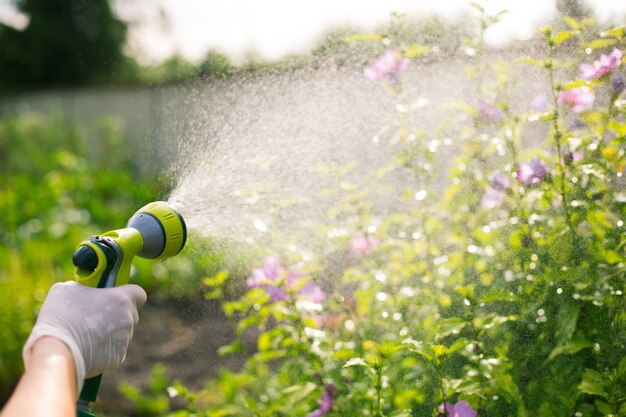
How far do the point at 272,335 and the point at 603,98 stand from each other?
42.3 inches

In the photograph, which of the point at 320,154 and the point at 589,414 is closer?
the point at 589,414

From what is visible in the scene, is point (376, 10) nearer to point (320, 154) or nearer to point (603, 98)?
point (320, 154)

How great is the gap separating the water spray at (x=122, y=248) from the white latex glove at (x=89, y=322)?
29mm

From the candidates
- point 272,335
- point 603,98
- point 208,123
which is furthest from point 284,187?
point 603,98

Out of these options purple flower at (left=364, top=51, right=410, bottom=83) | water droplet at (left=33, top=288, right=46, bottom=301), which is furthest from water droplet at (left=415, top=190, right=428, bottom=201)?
water droplet at (left=33, top=288, right=46, bottom=301)

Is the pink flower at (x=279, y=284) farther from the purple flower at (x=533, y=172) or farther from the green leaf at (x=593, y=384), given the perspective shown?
the green leaf at (x=593, y=384)

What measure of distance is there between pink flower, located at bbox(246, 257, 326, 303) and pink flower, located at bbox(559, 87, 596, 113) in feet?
2.65

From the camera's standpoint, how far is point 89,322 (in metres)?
1.42

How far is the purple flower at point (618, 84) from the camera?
168 centimetres

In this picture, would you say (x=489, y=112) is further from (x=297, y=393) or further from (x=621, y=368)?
(x=297, y=393)

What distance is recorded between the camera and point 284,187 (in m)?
2.24

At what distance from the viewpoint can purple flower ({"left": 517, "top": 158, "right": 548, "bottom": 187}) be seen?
1.69m

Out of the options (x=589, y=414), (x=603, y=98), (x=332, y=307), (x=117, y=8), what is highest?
(x=117, y=8)

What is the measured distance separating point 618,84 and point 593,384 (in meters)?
0.70
